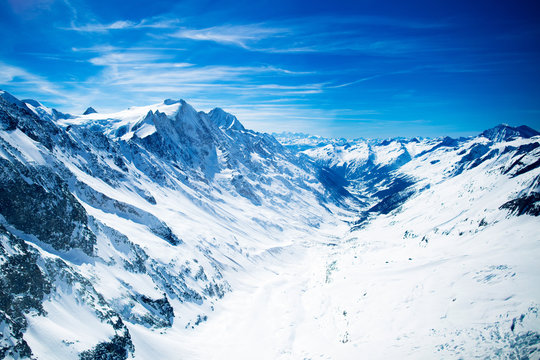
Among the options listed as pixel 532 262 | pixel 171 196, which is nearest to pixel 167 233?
pixel 171 196

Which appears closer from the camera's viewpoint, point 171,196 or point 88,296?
point 88,296

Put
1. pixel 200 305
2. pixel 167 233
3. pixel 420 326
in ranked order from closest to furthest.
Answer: pixel 420 326, pixel 200 305, pixel 167 233

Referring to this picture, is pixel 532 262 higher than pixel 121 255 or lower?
higher

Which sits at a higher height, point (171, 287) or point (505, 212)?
point (505, 212)

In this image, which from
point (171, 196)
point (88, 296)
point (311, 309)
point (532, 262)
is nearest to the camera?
point (532, 262)

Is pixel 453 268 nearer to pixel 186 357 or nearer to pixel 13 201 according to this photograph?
pixel 186 357

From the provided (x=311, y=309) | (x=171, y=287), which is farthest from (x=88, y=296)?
(x=311, y=309)

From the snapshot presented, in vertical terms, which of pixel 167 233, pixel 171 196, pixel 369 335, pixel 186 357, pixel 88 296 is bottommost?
pixel 186 357

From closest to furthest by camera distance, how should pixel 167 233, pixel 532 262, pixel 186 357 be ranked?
1. pixel 532 262
2. pixel 186 357
3. pixel 167 233

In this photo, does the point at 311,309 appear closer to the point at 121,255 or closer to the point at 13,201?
the point at 121,255
